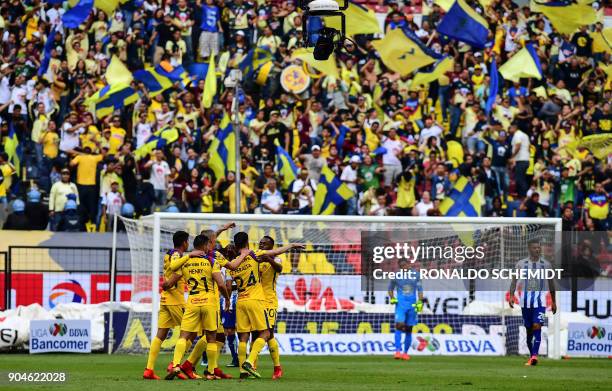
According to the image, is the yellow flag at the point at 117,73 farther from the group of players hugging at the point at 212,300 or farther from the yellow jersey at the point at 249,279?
the yellow jersey at the point at 249,279

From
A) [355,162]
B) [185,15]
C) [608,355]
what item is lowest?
[608,355]

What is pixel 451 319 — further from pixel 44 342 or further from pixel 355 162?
pixel 44 342

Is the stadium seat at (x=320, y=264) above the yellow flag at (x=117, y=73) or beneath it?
beneath

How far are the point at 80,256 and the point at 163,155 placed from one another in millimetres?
3784

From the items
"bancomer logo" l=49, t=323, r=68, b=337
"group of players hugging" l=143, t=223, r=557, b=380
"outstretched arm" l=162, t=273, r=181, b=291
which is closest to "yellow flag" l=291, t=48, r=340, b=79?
"bancomer logo" l=49, t=323, r=68, b=337

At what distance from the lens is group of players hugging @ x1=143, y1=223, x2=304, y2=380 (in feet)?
56.5

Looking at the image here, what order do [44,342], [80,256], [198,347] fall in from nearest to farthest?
[198,347], [44,342], [80,256]

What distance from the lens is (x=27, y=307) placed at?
82.2 ft

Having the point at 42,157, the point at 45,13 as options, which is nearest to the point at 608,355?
the point at 42,157

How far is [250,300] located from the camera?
17.8 meters

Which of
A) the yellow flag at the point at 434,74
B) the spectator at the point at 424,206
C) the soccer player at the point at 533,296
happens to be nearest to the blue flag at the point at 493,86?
the yellow flag at the point at 434,74

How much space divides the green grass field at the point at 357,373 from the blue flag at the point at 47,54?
32.6 ft

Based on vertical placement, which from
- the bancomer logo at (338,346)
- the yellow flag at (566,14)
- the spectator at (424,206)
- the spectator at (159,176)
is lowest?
the bancomer logo at (338,346)

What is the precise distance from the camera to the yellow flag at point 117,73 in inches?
1213
